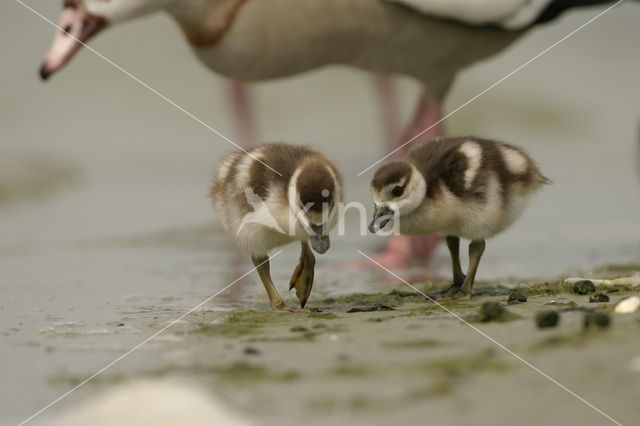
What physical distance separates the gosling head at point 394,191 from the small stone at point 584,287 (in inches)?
23.6

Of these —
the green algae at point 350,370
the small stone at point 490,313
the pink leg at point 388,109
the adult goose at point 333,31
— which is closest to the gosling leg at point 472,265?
the small stone at point 490,313

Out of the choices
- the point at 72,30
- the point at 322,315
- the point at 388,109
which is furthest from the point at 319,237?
the point at 388,109

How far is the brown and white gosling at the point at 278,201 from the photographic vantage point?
11.0 ft

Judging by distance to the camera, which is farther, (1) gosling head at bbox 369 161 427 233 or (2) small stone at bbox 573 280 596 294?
(2) small stone at bbox 573 280 596 294

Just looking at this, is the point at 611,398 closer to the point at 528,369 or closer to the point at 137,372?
the point at 528,369

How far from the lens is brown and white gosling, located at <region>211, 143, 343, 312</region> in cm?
334

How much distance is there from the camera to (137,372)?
Result: 281 cm

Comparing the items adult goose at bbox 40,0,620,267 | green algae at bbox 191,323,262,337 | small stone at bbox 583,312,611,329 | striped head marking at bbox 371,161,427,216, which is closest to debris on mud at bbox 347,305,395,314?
striped head marking at bbox 371,161,427,216

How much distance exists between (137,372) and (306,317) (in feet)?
2.62

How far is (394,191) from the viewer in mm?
3578

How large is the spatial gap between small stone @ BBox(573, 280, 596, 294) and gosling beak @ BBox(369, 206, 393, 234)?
664 millimetres

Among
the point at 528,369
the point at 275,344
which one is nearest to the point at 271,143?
the point at 275,344

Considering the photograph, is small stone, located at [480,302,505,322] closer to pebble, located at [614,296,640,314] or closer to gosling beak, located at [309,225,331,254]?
pebble, located at [614,296,640,314]

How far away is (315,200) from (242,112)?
3.23 metres
